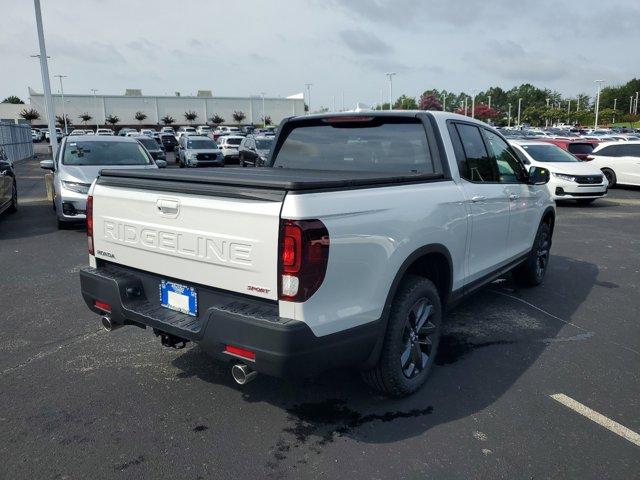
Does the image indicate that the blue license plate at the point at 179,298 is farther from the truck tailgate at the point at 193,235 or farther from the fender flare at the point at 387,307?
the fender flare at the point at 387,307

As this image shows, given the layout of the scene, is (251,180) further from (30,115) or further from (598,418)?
(30,115)

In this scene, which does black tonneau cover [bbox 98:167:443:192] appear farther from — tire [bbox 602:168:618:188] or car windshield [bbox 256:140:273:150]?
car windshield [bbox 256:140:273:150]

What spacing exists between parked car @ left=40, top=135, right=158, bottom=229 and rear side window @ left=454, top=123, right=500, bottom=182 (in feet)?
22.7

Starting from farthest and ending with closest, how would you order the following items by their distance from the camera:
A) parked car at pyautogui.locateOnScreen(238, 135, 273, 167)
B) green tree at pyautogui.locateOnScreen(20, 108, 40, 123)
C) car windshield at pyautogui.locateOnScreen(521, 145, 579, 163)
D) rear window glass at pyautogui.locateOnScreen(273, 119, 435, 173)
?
1. green tree at pyautogui.locateOnScreen(20, 108, 40, 123)
2. parked car at pyautogui.locateOnScreen(238, 135, 273, 167)
3. car windshield at pyautogui.locateOnScreen(521, 145, 579, 163)
4. rear window glass at pyautogui.locateOnScreen(273, 119, 435, 173)

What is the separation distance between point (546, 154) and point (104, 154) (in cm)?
1144

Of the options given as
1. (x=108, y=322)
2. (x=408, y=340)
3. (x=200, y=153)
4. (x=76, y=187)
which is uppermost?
(x=200, y=153)

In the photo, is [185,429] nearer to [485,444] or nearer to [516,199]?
[485,444]

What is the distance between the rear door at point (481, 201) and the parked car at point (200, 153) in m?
20.5

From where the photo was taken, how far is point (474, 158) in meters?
4.57

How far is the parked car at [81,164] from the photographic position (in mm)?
9359

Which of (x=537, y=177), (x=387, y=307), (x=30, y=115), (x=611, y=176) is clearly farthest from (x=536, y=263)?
(x=30, y=115)

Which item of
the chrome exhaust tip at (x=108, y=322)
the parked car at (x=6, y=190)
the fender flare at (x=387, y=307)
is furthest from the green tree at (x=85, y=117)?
the fender flare at (x=387, y=307)

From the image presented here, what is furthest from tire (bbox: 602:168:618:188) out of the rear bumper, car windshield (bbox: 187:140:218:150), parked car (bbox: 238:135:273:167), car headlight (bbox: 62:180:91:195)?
the rear bumper

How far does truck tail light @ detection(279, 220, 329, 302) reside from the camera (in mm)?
2678
